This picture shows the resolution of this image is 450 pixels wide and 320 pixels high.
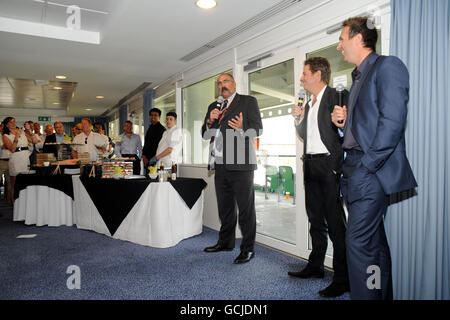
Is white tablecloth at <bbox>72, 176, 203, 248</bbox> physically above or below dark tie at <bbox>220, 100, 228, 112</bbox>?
below

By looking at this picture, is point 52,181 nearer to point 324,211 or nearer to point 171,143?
point 171,143

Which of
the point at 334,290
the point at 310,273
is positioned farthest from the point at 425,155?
the point at 310,273

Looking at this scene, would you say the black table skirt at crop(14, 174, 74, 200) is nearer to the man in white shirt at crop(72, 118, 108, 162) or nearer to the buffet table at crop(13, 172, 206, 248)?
the buffet table at crop(13, 172, 206, 248)

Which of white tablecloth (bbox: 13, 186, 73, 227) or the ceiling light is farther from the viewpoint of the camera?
white tablecloth (bbox: 13, 186, 73, 227)

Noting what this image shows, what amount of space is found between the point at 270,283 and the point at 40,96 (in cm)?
919

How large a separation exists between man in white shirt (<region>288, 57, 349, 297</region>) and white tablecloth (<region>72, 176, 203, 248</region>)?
1.46 m

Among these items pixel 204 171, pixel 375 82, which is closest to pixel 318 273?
pixel 375 82

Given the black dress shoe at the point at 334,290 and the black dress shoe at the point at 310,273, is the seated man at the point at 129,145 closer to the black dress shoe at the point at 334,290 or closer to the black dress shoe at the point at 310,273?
the black dress shoe at the point at 310,273

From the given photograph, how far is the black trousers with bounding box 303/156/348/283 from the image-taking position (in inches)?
83.3

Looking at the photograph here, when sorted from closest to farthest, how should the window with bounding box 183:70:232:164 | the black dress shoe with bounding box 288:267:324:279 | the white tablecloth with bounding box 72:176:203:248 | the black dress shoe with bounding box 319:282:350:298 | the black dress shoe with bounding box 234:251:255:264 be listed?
the black dress shoe with bounding box 319:282:350:298
the black dress shoe with bounding box 288:267:324:279
the black dress shoe with bounding box 234:251:255:264
the white tablecloth with bounding box 72:176:203:248
the window with bounding box 183:70:232:164

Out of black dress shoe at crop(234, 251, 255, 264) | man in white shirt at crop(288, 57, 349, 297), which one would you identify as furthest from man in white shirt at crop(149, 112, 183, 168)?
man in white shirt at crop(288, 57, 349, 297)

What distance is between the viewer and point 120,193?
3457 millimetres

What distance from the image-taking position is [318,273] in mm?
2406

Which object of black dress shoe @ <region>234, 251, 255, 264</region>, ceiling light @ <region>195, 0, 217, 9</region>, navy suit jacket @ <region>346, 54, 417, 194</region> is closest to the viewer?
navy suit jacket @ <region>346, 54, 417, 194</region>
